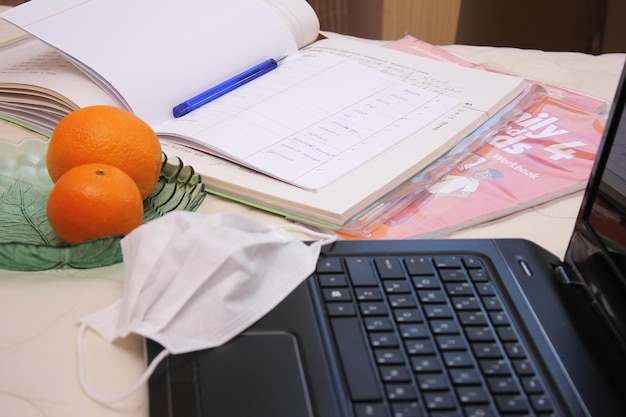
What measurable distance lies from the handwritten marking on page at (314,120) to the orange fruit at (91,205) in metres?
0.17

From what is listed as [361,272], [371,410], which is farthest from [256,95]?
[371,410]

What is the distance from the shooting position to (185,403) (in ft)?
1.44

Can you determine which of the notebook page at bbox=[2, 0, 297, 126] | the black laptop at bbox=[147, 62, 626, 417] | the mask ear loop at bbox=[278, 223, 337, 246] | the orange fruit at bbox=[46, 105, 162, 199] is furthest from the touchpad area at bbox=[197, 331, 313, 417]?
the notebook page at bbox=[2, 0, 297, 126]

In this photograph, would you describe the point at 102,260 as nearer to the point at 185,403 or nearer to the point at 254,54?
the point at 185,403

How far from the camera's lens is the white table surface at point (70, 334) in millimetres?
463

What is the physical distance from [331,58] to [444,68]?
150 millimetres

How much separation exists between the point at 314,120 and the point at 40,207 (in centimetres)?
31

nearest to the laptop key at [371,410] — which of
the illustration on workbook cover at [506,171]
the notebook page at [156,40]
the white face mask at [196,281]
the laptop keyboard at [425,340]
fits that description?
the laptop keyboard at [425,340]

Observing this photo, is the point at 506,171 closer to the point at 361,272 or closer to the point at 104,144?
the point at 361,272

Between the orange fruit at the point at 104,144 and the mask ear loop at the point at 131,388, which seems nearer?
the mask ear loop at the point at 131,388

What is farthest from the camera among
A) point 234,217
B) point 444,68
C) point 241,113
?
point 444,68

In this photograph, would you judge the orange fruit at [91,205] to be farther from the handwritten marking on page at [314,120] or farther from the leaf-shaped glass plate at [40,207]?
the handwritten marking on page at [314,120]

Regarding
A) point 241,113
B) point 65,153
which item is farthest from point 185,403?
→ point 241,113

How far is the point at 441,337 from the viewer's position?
1.60ft
